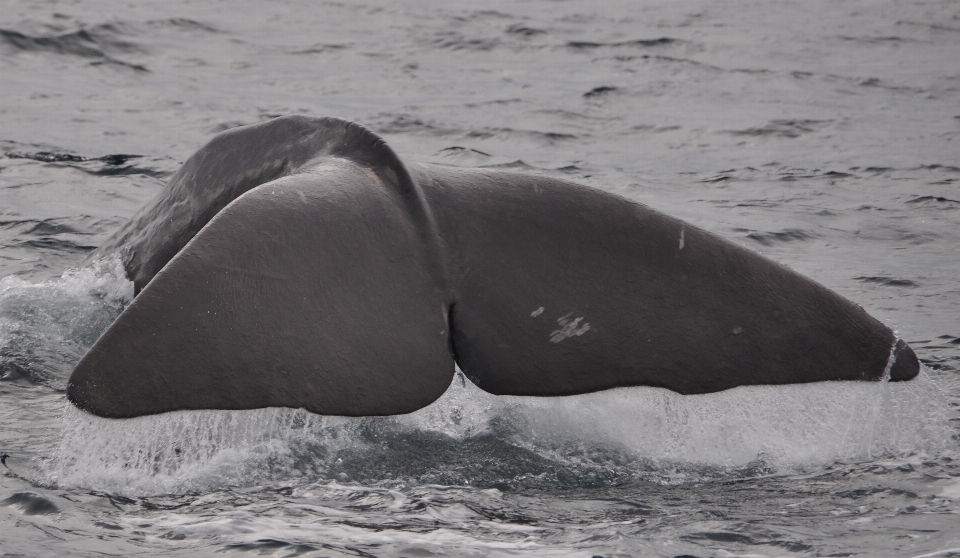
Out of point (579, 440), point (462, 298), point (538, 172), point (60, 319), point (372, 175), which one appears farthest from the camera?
point (538, 172)

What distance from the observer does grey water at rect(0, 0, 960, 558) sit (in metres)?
3.93

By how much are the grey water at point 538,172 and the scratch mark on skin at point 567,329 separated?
36cm

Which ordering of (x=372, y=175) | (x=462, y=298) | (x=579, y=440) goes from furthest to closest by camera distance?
(x=579, y=440), (x=372, y=175), (x=462, y=298)

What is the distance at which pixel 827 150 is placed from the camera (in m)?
13.2

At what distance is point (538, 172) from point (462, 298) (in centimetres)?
789

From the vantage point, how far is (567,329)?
13.7ft

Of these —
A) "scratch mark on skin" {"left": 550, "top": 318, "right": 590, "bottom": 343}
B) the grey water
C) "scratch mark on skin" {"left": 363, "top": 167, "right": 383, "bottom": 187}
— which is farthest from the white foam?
"scratch mark on skin" {"left": 550, "top": 318, "right": 590, "bottom": 343}

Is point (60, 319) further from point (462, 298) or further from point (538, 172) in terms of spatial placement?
point (538, 172)

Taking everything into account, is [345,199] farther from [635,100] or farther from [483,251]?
[635,100]

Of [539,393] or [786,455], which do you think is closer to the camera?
[539,393]

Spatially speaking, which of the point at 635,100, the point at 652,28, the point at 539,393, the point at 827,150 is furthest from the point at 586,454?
the point at 652,28

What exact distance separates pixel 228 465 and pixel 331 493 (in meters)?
0.36

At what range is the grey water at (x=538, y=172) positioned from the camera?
3.93 m

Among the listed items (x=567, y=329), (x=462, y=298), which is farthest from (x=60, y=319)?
(x=567, y=329)
